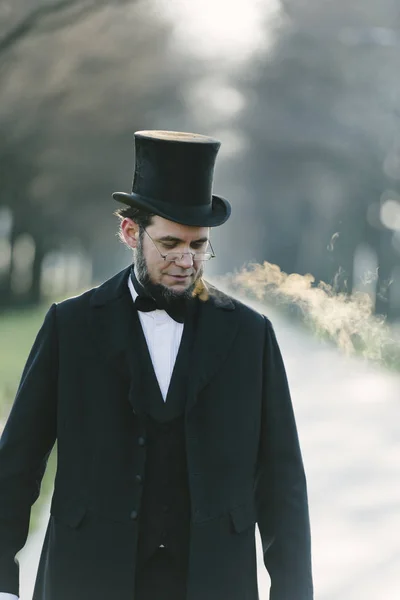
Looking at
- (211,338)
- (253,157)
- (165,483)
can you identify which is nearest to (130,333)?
→ (211,338)

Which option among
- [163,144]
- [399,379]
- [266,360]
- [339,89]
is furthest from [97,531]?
[339,89]

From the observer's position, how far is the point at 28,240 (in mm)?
2709

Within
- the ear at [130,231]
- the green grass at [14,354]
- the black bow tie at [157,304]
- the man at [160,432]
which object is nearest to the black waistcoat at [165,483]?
the man at [160,432]

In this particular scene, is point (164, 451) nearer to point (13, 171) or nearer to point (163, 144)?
point (163, 144)

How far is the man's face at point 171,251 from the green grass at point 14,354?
3.98ft

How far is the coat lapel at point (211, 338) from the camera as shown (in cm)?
151

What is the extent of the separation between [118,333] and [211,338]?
183 mm

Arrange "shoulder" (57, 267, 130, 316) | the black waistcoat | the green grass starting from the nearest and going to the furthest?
the black waistcoat → "shoulder" (57, 267, 130, 316) → the green grass

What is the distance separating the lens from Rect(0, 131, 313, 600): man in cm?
148

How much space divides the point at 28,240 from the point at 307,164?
3.35ft

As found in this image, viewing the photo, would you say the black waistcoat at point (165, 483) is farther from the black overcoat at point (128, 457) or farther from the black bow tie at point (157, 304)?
the black bow tie at point (157, 304)

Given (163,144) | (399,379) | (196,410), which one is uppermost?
(163,144)

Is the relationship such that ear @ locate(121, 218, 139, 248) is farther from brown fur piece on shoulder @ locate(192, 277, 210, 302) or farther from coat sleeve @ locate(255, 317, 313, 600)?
coat sleeve @ locate(255, 317, 313, 600)

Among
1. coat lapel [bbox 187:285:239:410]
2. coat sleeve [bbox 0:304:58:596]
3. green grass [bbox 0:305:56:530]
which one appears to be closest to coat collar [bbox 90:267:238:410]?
coat lapel [bbox 187:285:239:410]
